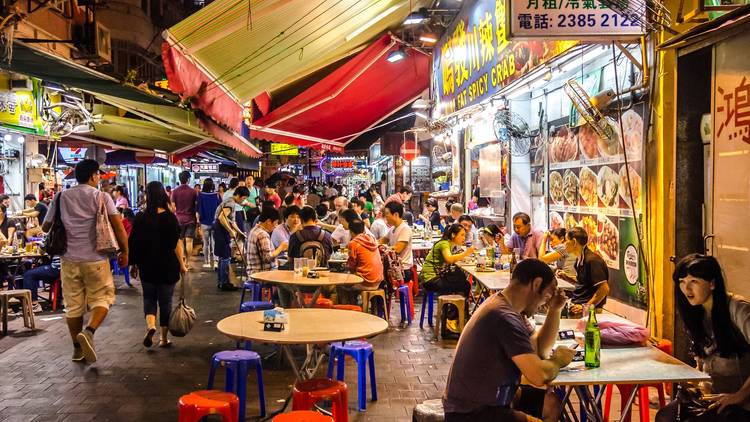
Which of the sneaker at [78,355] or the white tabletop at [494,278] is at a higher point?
the white tabletop at [494,278]

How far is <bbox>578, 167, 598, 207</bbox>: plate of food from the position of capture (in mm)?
8438

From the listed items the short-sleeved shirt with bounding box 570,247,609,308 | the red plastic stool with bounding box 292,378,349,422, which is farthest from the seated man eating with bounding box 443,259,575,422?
the short-sleeved shirt with bounding box 570,247,609,308

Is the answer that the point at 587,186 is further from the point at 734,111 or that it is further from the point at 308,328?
the point at 308,328

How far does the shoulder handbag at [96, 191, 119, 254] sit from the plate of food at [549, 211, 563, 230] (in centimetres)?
633

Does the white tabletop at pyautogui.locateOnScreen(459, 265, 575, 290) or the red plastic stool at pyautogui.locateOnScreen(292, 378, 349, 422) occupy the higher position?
the white tabletop at pyautogui.locateOnScreen(459, 265, 575, 290)

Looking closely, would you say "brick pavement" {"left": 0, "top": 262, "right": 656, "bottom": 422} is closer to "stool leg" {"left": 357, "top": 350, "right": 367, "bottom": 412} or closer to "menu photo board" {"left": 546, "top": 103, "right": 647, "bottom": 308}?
"stool leg" {"left": 357, "top": 350, "right": 367, "bottom": 412}

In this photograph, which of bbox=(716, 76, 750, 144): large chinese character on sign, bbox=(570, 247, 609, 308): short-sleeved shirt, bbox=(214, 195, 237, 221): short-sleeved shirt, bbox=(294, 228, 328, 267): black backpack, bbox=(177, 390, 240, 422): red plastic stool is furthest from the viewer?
bbox=(214, 195, 237, 221): short-sleeved shirt

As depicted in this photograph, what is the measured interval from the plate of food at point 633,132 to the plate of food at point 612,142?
228 mm

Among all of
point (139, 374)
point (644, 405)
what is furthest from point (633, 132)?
point (139, 374)

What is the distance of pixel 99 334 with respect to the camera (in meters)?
8.38

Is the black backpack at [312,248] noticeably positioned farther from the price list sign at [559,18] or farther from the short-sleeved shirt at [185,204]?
the short-sleeved shirt at [185,204]

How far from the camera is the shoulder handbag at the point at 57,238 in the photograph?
680 cm

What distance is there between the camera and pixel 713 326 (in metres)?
3.98

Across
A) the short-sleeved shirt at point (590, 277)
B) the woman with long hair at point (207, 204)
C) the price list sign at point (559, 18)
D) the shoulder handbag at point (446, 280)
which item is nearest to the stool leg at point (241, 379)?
the short-sleeved shirt at point (590, 277)
